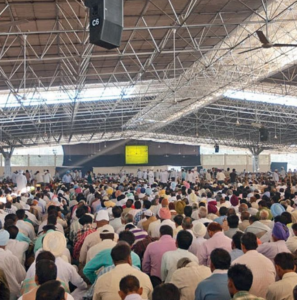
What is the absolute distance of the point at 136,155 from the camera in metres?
41.7

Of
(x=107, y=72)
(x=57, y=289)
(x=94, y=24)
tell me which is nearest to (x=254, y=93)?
(x=107, y=72)

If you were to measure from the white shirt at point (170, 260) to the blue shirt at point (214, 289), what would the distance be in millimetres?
1153

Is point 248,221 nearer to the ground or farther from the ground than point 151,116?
nearer to the ground

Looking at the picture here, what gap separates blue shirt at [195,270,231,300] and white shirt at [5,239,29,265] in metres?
3.25

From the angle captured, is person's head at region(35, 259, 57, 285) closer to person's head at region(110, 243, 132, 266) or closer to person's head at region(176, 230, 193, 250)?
person's head at region(110, 243, 132, 266)

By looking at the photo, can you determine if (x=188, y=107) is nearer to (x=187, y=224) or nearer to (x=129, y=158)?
(x=129, y=158)

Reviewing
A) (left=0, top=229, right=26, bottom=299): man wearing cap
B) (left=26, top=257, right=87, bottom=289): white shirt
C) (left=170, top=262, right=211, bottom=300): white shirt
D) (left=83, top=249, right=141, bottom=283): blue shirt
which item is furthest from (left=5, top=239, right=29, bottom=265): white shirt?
(left=170, top=262, right=211, bottom=300): white shirt

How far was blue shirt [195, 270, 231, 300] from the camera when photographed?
3.46 m

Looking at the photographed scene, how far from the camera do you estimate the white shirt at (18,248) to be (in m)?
5.88

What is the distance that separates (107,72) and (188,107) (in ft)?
39.0

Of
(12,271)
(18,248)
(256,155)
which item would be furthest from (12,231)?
(256,155)

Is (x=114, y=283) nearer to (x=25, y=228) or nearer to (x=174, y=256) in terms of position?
(x=174, y=256)

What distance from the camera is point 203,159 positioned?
4641 cm

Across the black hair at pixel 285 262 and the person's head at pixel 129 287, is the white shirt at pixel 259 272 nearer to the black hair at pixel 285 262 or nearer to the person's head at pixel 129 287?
the black hair at pixel 285 262
